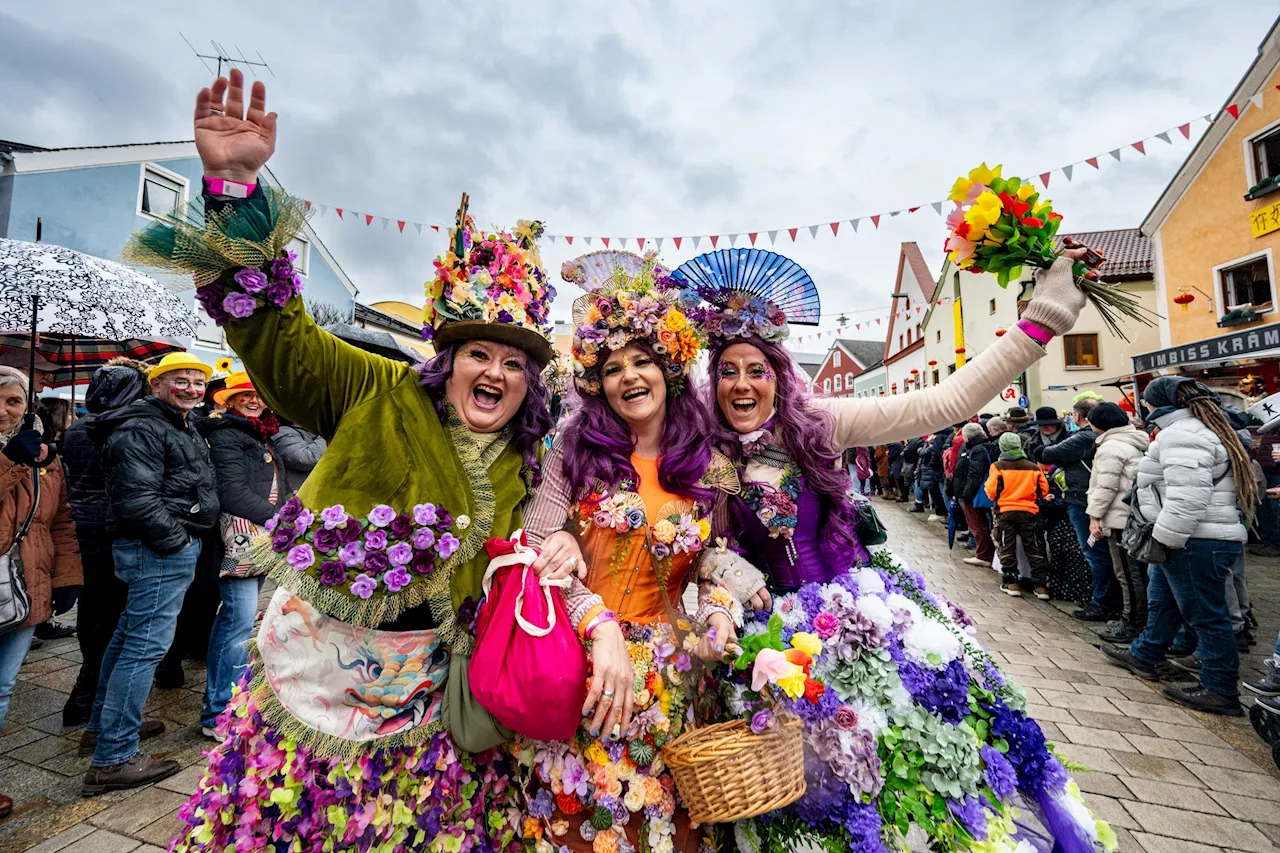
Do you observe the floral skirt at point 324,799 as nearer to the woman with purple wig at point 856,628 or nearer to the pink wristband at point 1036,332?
the woman with purple wig at point 856,628

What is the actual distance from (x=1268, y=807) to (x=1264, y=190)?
15.0 m

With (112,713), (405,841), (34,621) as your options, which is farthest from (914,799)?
(34,621)

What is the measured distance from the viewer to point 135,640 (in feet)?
9.83

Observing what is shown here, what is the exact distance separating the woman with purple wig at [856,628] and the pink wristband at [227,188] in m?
1.54

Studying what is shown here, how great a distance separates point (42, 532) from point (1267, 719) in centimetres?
671

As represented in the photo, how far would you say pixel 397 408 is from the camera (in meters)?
1.84

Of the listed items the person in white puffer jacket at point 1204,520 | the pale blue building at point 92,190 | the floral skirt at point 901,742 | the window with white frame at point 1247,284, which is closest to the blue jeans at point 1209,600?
the person in white puffer jacket at point 1204,520

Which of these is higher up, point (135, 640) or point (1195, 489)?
point (1195, 489)

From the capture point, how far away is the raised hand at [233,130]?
1564 millimetres

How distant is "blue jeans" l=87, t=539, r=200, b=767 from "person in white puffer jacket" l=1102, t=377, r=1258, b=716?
240 inches

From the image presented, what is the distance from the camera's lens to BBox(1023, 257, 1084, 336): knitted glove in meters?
2.02

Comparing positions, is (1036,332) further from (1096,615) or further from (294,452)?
(1096,615)

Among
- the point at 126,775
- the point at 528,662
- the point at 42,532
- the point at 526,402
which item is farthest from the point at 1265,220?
the point at 42,532

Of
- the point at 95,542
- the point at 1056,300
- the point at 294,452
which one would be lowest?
the point at 95,542
